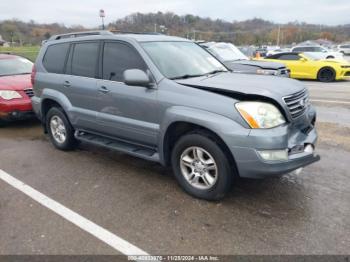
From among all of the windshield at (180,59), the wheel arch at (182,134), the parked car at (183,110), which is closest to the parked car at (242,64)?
the windshield at (180,59)

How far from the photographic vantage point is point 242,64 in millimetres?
9750

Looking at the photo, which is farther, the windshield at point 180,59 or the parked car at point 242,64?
the parked car at point 242,64

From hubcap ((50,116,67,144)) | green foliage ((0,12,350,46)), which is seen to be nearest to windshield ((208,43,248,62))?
hubcap ((50,116,67,144))

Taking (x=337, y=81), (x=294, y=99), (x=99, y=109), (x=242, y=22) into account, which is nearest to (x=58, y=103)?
(x=99, y=109)

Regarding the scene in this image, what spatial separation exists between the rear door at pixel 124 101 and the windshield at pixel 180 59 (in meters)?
0.22

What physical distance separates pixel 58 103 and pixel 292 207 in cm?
390

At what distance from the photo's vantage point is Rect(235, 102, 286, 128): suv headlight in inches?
131

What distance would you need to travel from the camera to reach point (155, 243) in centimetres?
303

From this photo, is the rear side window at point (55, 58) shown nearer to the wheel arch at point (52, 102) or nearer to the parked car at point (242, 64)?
the wheel arch at point (52, 102)

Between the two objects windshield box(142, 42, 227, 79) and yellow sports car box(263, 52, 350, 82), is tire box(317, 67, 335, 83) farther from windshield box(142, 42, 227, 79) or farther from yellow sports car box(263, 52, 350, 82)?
windshield box(142, 42, 227, 79)

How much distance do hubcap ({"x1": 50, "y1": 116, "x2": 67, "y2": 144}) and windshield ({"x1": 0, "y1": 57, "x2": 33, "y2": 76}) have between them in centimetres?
320

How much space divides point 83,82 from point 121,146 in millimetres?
1162

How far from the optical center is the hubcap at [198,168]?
3671mm

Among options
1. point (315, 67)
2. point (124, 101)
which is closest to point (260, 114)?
point (124, 101)
